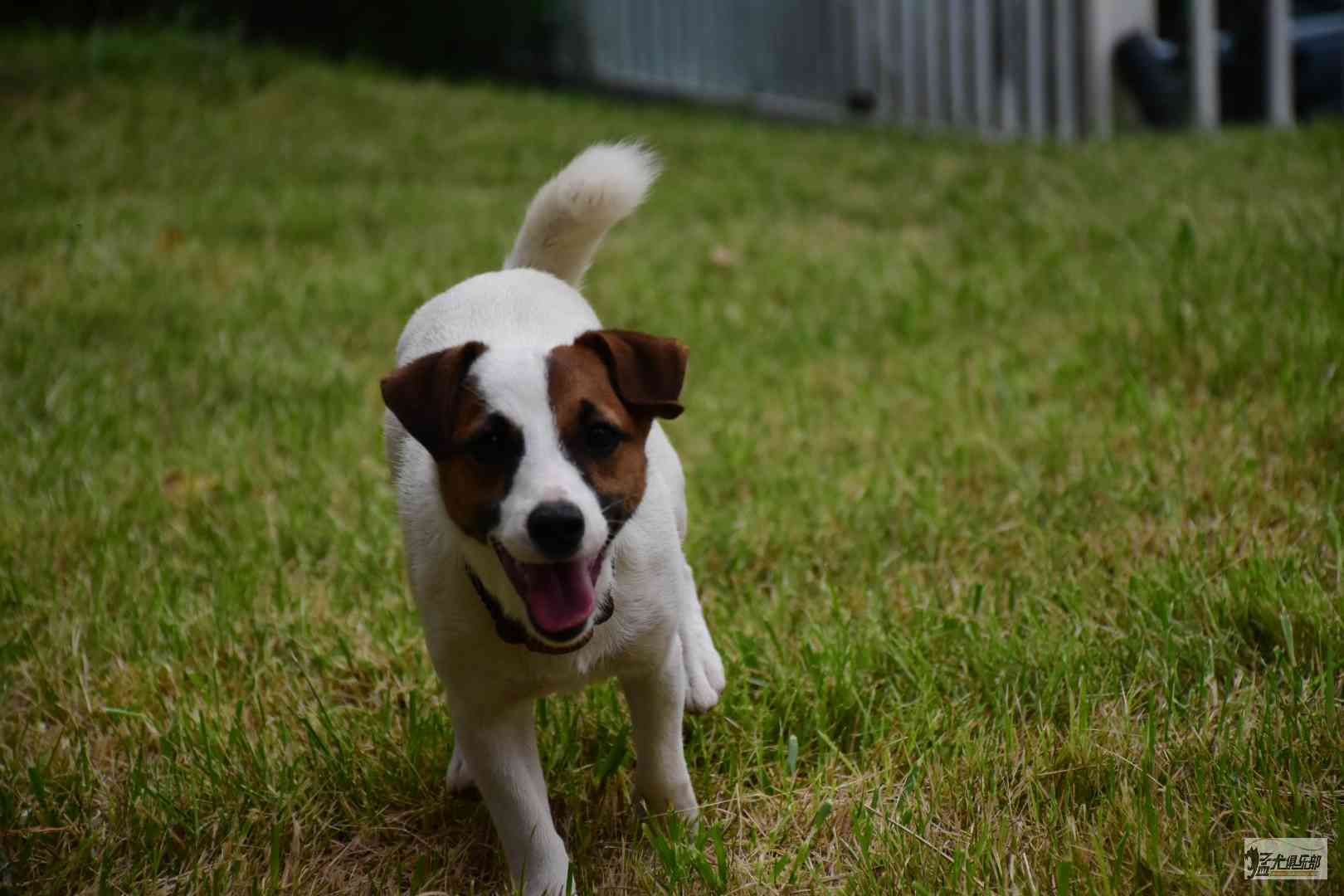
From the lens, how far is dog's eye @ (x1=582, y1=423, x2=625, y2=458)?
211 centimetres

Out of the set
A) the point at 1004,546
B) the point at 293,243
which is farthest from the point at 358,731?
the point at 293,243

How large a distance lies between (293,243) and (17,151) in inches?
103

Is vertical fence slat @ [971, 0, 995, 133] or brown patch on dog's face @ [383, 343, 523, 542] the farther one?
vertical fence slat @ [971, 0, 995, 133]

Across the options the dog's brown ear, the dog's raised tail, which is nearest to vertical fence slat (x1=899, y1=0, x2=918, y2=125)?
the dog's raised tail

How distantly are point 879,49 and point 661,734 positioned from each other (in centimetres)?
963

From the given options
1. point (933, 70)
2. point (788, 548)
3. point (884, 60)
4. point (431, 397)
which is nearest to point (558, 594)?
point (431, 397)

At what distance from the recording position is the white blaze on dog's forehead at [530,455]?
1952 mm

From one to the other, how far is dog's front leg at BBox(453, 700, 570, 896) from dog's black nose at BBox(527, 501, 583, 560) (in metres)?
0.44

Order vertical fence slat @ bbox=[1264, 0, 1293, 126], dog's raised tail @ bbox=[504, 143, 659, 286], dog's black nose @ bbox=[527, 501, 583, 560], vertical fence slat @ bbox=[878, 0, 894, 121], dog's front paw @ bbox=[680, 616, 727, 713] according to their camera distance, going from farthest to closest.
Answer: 1. vertical fence slat @ bbox=[878, 0, 894, 121]
2. vertical fence slat @ bbox=[1264, 0, 1293, 126]
3. dog's raised tail @ bbox=[504, 143, 659, 286]
4. dog's front paw @ bbox=[680, 616, 727, 713]
5. dog's black nose @ bbox=[527, 501, 583, 560]

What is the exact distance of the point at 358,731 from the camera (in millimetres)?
2717

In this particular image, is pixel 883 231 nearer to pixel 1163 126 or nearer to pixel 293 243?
pixel 293 243

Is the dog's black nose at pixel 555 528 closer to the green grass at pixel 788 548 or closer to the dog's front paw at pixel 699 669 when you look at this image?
the green grass at pixel 788 548

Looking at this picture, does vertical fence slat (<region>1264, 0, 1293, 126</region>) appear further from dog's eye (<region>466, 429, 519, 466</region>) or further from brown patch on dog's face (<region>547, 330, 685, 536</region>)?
dog's eye (<region>466, 429, 519, 466</region>)

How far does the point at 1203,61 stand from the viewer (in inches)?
372
